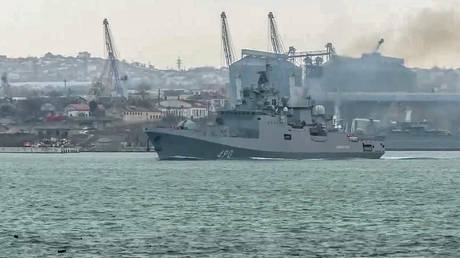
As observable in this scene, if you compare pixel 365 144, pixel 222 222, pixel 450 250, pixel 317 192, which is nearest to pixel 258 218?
pixel 222 222

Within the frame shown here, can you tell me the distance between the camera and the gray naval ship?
127m

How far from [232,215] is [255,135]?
68516 millimetres

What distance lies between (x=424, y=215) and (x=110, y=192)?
2329cm

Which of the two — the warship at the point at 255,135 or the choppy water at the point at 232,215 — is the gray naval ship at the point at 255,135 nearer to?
the warship at the point at 255,135

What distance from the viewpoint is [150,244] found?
47.8 metres

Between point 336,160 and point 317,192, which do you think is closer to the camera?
point 317,192

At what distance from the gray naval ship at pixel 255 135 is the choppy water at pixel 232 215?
2693 centimetres

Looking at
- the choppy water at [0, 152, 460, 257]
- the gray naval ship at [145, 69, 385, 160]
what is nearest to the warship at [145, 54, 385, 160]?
the gray naval ship at [145, 69, 385, 160]

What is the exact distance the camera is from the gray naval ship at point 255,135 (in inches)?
4990

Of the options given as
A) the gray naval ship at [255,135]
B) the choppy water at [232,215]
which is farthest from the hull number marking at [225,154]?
the choppy water at [232,215]

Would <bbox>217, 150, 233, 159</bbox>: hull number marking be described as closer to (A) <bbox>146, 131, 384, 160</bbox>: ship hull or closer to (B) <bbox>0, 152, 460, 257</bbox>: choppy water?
(A) <bbox>146, 131, 384, 160</bbox>: ship hull

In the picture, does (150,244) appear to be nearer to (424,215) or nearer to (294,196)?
(424,215)

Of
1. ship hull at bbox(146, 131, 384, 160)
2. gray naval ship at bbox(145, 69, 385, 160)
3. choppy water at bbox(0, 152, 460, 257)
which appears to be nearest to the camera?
choppy water at bbox(0, 152, 460, 257)

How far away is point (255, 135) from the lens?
127312 mm
